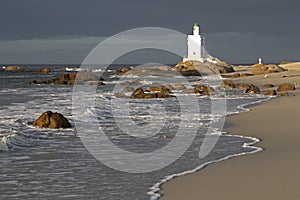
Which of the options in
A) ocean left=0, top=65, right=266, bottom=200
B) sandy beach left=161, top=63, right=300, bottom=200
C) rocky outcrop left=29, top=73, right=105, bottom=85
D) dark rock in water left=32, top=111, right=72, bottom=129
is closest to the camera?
sandy beach left=161, top=63, right=300, bottom=200

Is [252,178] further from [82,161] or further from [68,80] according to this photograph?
[68,80]

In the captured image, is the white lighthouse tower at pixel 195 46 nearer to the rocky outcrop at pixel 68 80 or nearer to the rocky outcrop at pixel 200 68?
the rocky outcrop at pixel 200 68

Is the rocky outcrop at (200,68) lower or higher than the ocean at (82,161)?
higher

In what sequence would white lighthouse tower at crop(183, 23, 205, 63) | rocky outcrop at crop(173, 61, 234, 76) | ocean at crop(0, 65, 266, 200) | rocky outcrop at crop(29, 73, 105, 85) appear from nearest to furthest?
ocean at crop(0, 65, 266, 200) < rocky outcrop at crop(29, 73, 105, 85) < rocky outcrop at crop(173, 61, 234, 76) < white lighthouse tower at crop(183, 23, 205, 63)

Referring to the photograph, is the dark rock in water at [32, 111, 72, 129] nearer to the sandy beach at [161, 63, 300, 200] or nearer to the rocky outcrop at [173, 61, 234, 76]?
the sandy beach at [161, 63, 300, 200]

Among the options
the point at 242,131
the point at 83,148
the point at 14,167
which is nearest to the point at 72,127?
the point at 83,148

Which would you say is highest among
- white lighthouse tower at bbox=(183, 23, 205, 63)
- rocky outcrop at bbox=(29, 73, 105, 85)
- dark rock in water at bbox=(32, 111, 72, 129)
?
white lighthouse tower at bbox=(183, 23, 205, 63)

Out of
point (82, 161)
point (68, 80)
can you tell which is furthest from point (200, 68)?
point (82, 161)

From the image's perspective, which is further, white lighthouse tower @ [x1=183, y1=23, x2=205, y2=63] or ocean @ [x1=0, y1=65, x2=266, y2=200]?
white lighthouse tower @ [x1=183, y1=23, x2=205, y2=63]

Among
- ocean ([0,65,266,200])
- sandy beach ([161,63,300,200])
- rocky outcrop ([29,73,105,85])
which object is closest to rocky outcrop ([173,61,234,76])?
rocky outcrop ([29,73,105,85])

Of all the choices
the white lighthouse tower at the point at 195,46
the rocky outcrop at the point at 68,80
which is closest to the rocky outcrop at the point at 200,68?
the white lighthouse tower at the point at 195,46

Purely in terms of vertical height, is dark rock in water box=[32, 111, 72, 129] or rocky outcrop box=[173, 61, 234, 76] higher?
rocky outcrop box=[173, 61, 234, 76]

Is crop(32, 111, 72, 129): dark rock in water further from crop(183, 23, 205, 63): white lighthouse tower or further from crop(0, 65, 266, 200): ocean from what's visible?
crop(183, 23, 205, 63): white lighthouse tower

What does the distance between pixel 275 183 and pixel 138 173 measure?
69.7 inches
